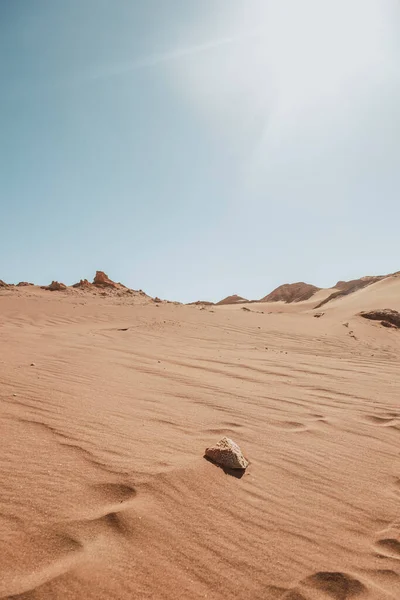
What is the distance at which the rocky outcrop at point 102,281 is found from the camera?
17.9 m

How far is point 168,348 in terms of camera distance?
22.5 feet

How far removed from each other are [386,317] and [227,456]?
13146mm

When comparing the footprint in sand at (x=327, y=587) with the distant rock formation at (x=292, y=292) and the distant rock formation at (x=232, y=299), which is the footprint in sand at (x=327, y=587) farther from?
the distant rock formation at (x=232, y=299)

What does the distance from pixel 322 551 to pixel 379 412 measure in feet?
8.08

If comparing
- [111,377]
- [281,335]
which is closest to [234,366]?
[111,377]

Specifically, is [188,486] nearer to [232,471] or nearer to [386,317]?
[232,471]

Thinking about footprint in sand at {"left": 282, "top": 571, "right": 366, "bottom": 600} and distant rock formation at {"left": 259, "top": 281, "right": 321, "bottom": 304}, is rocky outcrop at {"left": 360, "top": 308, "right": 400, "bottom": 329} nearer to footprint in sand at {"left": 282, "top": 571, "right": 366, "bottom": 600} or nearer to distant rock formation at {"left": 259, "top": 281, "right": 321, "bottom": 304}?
footprint in sand at {"left": 282, "top": 571, "right": 366, "bottom": 600}

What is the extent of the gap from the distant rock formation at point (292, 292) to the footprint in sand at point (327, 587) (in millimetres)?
40791

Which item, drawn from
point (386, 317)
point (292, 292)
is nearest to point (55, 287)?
point (386, 317)

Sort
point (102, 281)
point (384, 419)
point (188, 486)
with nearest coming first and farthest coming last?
point (188, 486)
point (384, 419)
point (102, 281)

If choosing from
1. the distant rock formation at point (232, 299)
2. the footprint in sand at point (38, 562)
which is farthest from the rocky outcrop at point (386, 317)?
the distant rock formation at point (232, 299)

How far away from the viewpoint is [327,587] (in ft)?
4.63

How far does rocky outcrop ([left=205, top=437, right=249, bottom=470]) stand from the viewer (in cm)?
217

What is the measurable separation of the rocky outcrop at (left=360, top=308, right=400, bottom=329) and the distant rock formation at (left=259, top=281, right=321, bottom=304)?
27239mm
